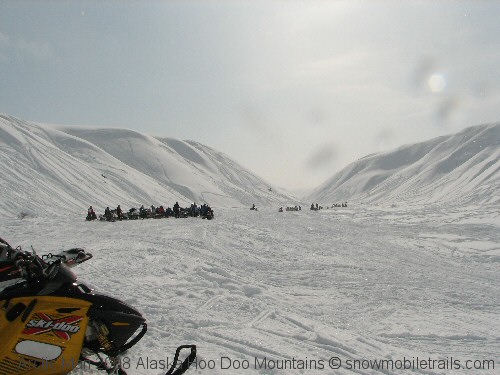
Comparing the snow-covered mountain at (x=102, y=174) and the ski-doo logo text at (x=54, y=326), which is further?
the snow-covered mountain at (x=102, y=174)

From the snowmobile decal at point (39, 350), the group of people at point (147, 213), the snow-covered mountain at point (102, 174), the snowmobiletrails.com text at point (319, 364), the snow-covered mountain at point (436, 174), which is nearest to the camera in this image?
the snowmobile decal at point (39, 350)

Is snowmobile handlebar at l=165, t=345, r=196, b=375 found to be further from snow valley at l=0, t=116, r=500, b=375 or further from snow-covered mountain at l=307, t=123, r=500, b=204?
snow-covered mountain at l=307, t=123, r=500, b=204

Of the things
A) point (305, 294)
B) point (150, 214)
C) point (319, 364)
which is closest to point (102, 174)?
point (150, 214)

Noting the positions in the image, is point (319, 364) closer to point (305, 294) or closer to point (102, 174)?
point (305, 294)

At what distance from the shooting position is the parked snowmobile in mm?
3164

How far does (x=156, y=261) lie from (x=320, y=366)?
19.3 ft

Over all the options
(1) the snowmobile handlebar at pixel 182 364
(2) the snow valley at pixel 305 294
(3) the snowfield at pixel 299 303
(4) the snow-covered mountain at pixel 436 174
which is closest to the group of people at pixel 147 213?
Answer: (2) the snow valley at pixel 305 294

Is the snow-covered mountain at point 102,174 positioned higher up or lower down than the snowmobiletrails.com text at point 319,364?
higher up

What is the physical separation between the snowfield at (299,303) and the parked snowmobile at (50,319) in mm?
759

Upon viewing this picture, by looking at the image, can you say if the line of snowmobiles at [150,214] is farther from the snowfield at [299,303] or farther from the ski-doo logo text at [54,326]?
the ski-doo logo text at [54,326]

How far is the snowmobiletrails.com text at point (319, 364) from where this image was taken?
4199 millimetres

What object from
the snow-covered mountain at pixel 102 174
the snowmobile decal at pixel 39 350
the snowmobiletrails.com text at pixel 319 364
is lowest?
the snowmobile decal at pixel 39 350

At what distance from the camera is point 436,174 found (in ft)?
A: 385

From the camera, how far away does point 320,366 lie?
4.41 metres
